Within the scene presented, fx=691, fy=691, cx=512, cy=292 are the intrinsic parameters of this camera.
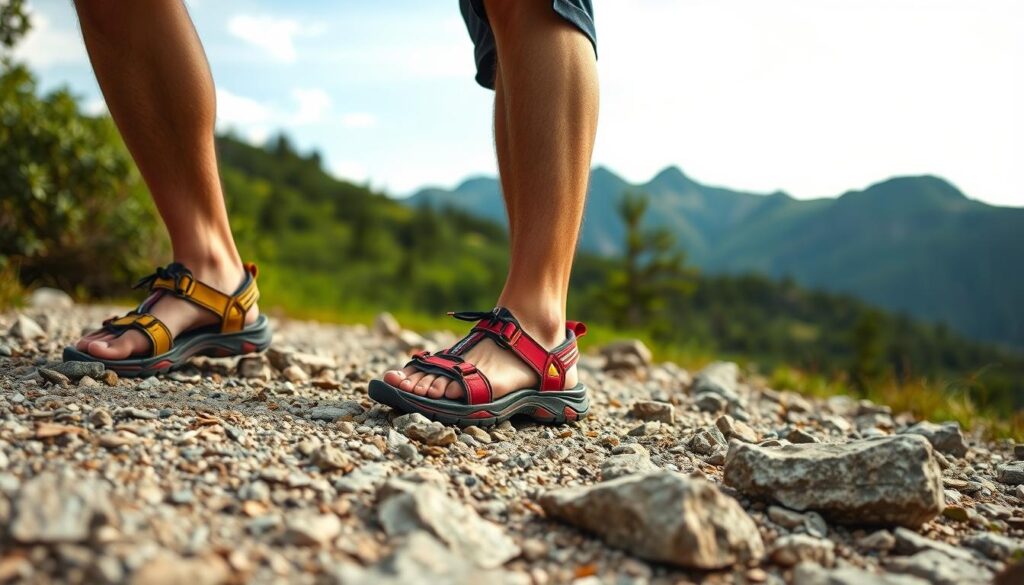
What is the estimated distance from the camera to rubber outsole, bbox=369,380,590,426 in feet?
5.86

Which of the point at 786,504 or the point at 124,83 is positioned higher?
the point at 124,83

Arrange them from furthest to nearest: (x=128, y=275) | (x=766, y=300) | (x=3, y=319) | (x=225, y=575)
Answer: (x=766, y=300) → (x=128, y=275) → (x=3, y=319) → (x=225, y=575)

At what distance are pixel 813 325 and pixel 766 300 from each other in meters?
7.87

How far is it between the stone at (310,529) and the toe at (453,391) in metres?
0.66

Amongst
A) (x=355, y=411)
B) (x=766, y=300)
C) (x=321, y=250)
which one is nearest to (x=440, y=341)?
(x=355, y=411)

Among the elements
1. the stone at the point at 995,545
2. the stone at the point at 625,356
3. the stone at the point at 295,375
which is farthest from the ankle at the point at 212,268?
the stone at the point at 625,356

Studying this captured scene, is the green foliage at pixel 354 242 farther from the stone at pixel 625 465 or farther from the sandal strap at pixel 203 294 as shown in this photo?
the stone at pixel 625 465

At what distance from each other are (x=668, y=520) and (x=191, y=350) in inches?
66.7

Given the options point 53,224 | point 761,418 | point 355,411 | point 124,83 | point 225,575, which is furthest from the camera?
point 53,224

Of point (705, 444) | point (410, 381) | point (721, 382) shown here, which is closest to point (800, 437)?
point (705, 444)

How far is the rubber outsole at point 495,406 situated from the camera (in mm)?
1785

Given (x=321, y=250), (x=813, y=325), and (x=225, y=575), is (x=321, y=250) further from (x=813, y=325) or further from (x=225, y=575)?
(x=813, y=325)

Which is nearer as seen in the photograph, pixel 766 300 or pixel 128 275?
pixel 128 275

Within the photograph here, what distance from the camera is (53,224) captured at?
5.61 metres
